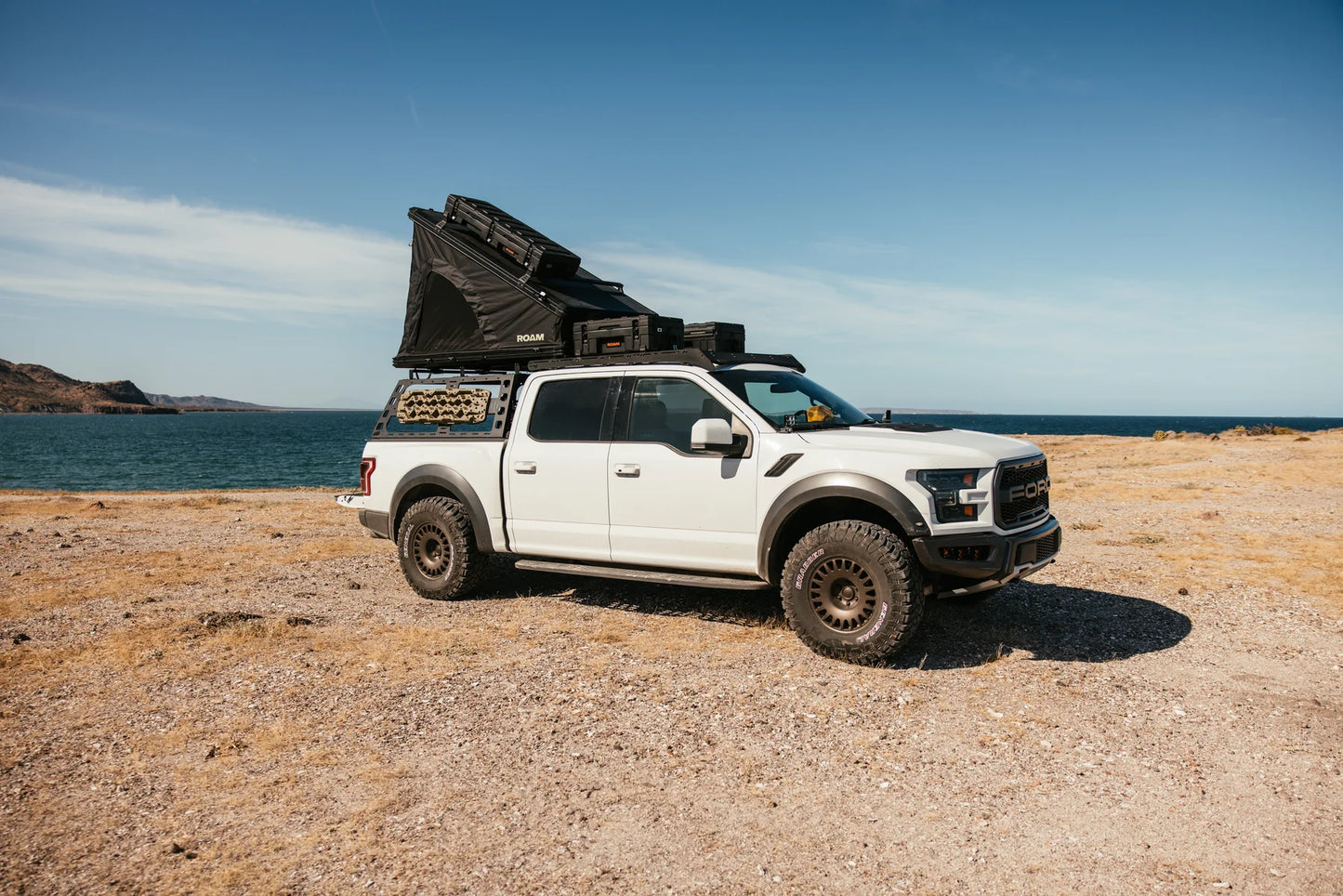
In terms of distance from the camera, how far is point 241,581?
8234mm

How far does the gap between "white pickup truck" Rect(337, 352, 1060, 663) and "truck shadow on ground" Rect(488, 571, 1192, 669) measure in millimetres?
674

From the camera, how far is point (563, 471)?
6.81 metres

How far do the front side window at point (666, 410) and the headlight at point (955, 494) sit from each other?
6.06 feet

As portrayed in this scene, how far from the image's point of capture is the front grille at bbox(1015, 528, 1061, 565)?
18.0 ft

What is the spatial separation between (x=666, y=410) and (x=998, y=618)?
3.31 meters

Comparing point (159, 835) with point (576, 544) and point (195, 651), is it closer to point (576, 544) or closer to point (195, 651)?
point (195, 651)

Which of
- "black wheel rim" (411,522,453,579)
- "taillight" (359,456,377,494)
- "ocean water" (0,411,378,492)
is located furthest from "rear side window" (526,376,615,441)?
"ocean water" (0,411,378,492)

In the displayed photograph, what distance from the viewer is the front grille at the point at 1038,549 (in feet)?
18.0

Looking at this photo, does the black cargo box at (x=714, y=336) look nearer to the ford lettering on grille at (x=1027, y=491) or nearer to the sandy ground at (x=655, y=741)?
the sandy ground at (x=655, y=741)

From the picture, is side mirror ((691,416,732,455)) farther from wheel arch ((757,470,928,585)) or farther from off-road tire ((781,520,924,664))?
off-road tire ((781,520,924,664))

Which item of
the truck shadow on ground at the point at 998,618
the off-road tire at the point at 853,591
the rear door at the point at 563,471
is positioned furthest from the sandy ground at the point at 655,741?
the rear door at the point at 563,471

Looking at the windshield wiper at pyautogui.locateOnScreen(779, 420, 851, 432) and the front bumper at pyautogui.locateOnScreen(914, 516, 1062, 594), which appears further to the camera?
the windshield wiper at pyautogui.locateOnScreen(779, 420, 851, 432)

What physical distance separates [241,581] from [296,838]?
5.68 meters

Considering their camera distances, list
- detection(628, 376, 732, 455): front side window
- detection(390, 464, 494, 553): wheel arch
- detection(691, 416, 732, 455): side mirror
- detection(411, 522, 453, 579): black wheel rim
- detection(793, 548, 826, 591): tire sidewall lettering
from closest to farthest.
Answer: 1. detection(793, 548, 826, 591): tire sidewall lettering
2. detection(691, 416, 732, 455): side mirror
3. detection(628, 376, 732, 455): front side window
4. detection(390, 464, 494, 553): wheel arch
5. detection(411, 522, 453, 579): black wheel rim
